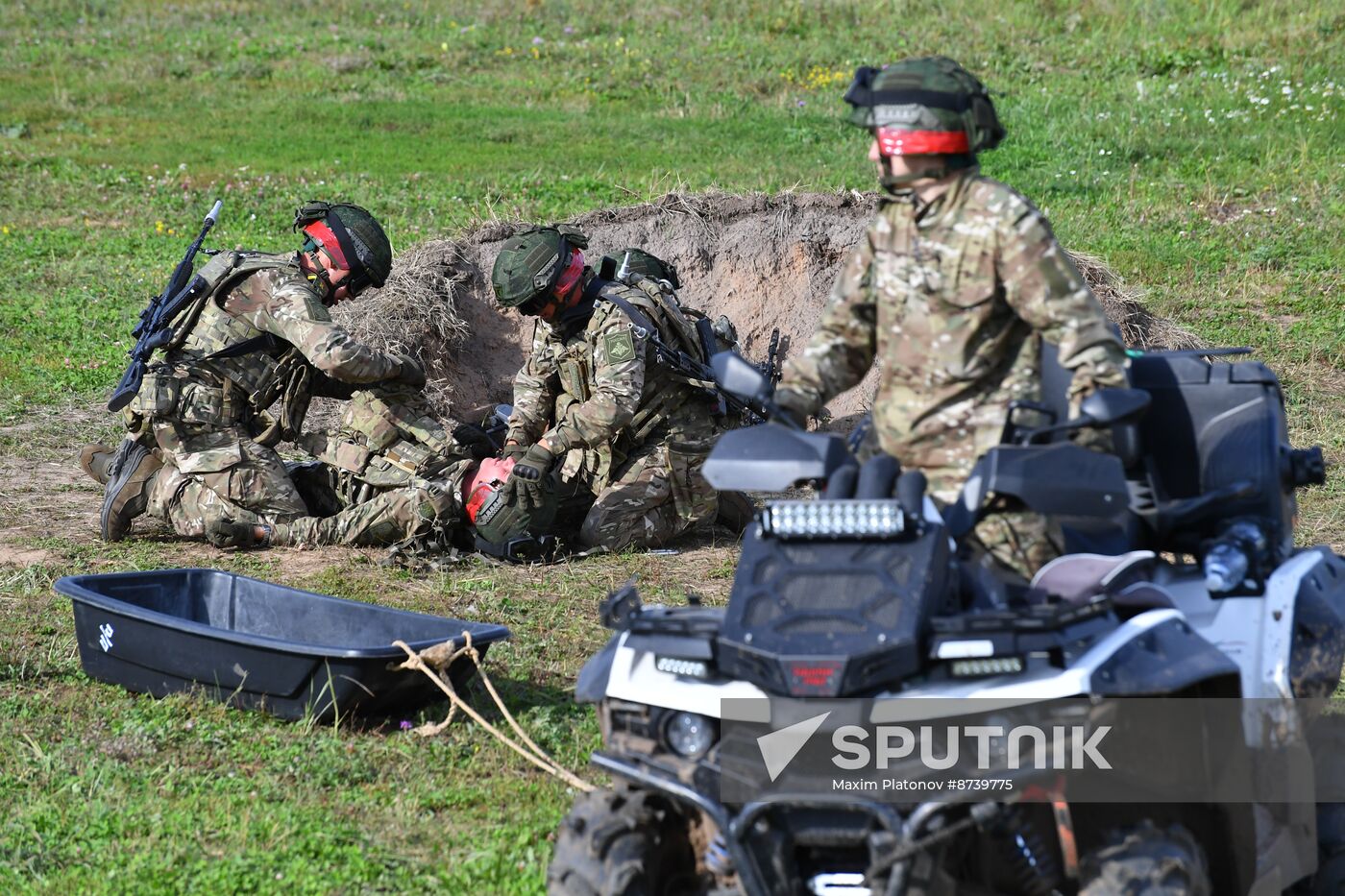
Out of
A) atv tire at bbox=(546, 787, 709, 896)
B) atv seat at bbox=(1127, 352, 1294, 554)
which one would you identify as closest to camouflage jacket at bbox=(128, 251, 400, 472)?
atv seat at bbox=(1127, 352, 1294, 554)

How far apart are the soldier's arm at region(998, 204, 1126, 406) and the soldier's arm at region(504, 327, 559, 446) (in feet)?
16.5

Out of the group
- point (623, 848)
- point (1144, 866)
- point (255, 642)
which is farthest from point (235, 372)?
point (1144, 866)

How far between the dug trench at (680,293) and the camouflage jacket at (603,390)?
259 centimetres

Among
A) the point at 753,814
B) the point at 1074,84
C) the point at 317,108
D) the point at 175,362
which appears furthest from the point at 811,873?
the point at 317,108

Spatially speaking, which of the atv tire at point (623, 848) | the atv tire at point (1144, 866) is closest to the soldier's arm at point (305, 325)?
the atv tire at point (623, 848)

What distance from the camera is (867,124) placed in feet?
14.9

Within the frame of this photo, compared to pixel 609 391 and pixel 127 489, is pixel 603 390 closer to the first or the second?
pixel 609 391

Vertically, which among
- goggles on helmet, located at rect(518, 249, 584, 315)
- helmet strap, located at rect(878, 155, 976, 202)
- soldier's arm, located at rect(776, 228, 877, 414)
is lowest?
goggles on helmet, located at rect(518, 249, 584, 315)

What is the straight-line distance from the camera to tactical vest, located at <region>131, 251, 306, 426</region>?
29.5 feet

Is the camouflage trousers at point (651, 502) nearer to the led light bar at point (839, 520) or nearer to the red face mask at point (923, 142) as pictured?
the red face mask at point (923, 142)

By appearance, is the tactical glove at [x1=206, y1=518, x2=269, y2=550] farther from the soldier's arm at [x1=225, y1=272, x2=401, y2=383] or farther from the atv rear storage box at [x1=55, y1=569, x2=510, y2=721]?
the atv rear storage box at [x1=55, y1=569, x2=510, y2=721]

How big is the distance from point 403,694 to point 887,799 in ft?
9.72

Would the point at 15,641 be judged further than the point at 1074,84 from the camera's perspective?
No

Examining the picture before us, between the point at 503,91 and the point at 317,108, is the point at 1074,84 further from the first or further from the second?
the point at 317,108
